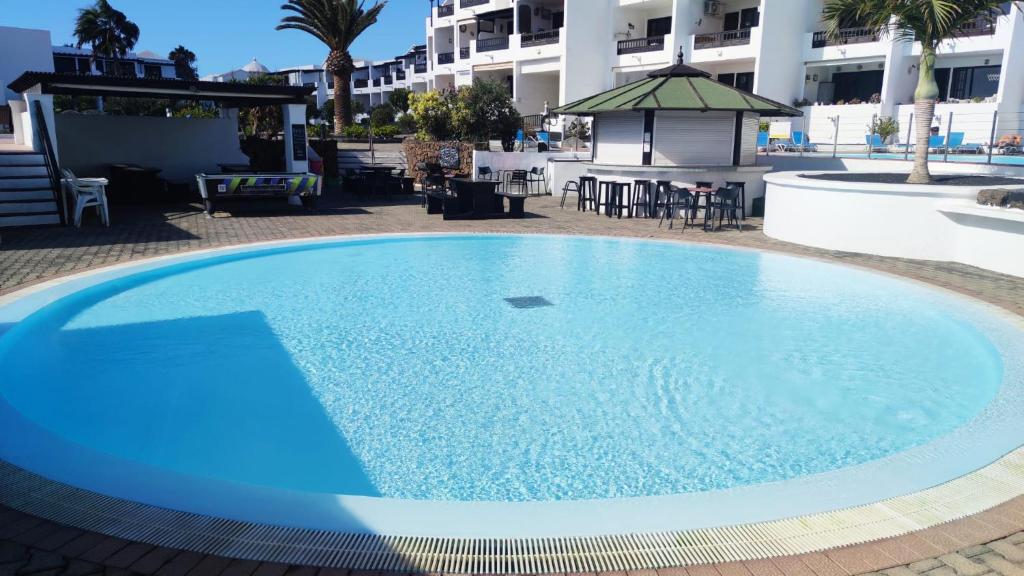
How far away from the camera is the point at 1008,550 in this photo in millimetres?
3076

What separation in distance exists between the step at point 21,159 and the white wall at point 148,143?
5.15m

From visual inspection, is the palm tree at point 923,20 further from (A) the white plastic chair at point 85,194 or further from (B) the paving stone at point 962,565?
(A) the white plastic chair at point 85,194

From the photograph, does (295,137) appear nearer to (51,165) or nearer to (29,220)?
(51,165)

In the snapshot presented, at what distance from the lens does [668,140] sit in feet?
51.9

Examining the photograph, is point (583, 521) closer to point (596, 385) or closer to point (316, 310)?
point (596, 385)

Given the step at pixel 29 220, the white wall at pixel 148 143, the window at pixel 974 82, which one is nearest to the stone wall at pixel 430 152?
the white wall at pixel 148 143

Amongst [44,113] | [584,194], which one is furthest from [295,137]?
[584,194]

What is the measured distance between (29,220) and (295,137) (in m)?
6.11

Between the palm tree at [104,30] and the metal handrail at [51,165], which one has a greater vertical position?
the palm tree at [104,30]

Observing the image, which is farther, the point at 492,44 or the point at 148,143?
the point at 492,44

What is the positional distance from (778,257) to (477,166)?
12046 millimetres

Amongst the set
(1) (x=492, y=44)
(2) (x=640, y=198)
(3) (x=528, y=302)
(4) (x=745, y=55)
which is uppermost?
(1) (x=492, y=44)

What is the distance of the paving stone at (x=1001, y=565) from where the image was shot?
2898mm

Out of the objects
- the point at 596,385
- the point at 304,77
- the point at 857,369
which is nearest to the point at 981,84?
the point at 857,369
